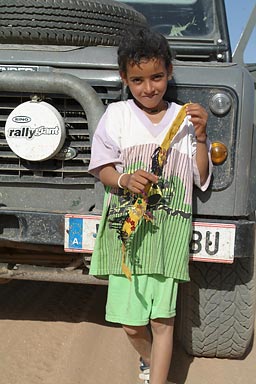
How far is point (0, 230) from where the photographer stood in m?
2.96

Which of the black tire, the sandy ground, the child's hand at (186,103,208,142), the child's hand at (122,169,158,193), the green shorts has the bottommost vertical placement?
the sandy ground

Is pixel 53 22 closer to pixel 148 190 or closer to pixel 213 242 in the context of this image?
pixel 148 190

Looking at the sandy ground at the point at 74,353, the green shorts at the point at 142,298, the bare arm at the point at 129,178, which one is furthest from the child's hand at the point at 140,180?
the sandy ground at the point at 74,353

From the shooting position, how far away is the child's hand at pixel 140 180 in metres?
2.29

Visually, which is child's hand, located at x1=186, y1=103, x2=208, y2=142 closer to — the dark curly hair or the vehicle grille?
the dark curly hair

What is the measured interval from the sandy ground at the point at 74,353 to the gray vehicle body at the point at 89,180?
0.46ft

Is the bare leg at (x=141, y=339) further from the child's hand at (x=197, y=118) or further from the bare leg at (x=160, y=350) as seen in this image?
the child's hand at (x=197, y=118)

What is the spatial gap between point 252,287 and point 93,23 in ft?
5.49

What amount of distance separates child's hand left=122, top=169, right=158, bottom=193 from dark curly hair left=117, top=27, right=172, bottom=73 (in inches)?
18.1

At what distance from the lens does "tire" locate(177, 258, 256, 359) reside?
3.01 m

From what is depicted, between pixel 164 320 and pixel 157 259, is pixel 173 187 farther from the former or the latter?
pixel 164 320

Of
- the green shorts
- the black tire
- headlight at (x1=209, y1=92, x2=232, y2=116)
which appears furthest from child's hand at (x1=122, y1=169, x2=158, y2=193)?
the black tire

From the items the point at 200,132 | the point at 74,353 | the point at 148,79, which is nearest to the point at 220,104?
the point at 200,132

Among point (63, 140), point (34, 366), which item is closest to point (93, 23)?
point (63, 140)
